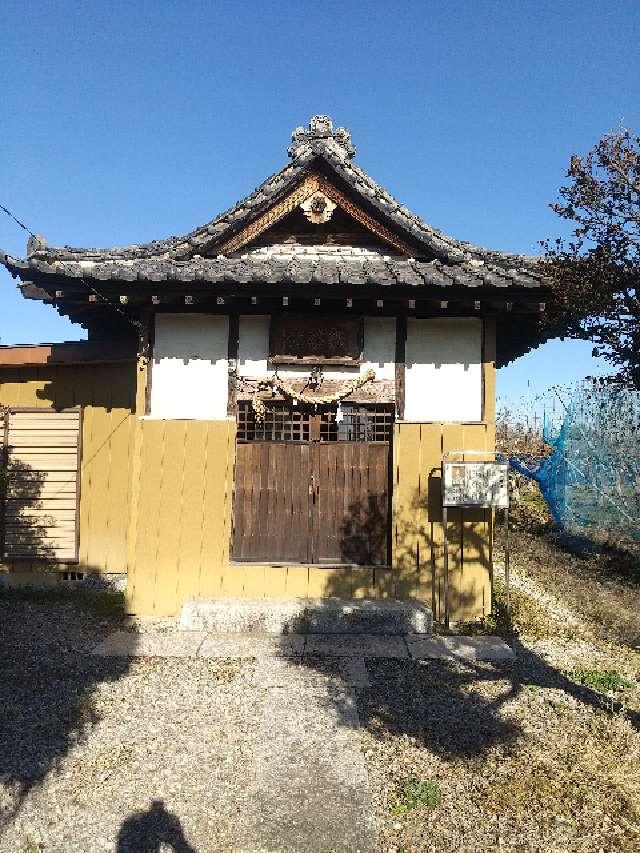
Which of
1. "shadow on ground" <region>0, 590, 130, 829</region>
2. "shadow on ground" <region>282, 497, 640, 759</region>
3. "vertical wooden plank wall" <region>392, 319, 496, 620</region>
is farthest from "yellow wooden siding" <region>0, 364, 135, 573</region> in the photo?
"vertical wooden plank wall" <region>392, 319, 496, 620</region>

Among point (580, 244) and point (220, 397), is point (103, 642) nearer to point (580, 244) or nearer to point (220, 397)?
point (220, 397)

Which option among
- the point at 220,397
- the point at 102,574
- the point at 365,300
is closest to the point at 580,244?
the point at 365,300

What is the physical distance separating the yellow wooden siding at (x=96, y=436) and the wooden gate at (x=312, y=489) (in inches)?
94.6

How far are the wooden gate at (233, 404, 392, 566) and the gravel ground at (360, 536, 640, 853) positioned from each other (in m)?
1.95

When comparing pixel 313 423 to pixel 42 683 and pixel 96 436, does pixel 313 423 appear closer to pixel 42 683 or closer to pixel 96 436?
pixel 96 436

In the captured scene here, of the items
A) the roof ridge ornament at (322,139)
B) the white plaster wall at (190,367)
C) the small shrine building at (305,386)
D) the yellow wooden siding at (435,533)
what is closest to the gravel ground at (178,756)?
the small shrine building at (305,386)

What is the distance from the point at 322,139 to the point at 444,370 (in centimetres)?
429

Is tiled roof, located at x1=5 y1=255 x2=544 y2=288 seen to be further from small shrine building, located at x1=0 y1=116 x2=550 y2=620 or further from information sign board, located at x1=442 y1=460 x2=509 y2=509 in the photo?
information sign board, located at x1=442 y1=460 x2=509 y2=509

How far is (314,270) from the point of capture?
7.12 meters

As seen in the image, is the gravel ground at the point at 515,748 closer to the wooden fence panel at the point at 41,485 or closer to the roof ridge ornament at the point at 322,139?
the wooden fence panel at the point at 41,485

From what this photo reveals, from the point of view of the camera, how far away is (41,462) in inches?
343

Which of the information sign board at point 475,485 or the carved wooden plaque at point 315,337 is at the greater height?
the carved wooden plaque at point 315,337

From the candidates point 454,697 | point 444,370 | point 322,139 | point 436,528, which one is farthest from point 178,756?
point 322,139

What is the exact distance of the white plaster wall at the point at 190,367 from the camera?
7555mm
